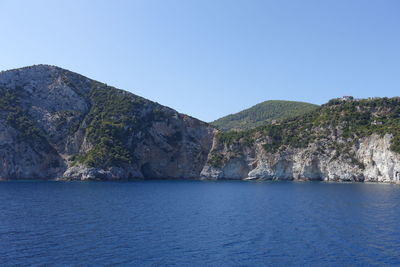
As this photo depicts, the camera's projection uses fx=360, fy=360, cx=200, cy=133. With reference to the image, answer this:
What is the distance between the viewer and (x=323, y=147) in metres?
125

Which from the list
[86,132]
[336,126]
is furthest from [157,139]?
[336,126]

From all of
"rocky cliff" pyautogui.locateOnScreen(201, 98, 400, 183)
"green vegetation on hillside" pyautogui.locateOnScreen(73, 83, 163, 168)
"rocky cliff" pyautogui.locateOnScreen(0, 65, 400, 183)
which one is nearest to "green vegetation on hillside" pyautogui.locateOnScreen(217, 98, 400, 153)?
"rocky cliff" pyautogui.locateOnScreen(201, 98, 400, 183)

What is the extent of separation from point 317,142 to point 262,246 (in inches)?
3956

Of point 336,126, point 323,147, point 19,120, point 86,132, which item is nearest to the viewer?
point 323,147

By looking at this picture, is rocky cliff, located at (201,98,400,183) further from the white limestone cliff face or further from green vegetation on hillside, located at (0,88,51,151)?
green vegetation on hillside, located at (0,88,51,151)


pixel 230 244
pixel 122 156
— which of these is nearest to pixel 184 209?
pixel 230 244

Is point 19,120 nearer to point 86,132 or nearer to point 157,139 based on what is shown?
point 86,132

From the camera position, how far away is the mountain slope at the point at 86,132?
12481 centimetres

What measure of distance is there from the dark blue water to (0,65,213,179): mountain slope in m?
68.6

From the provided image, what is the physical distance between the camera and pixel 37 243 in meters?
32.9

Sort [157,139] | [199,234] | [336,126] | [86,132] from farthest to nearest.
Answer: [157,139]
[86,132]
[336,126]
[199,234]

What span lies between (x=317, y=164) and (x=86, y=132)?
283 feet

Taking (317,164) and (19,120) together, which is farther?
(19,120)

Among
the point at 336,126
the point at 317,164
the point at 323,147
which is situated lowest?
the point at 317,164
